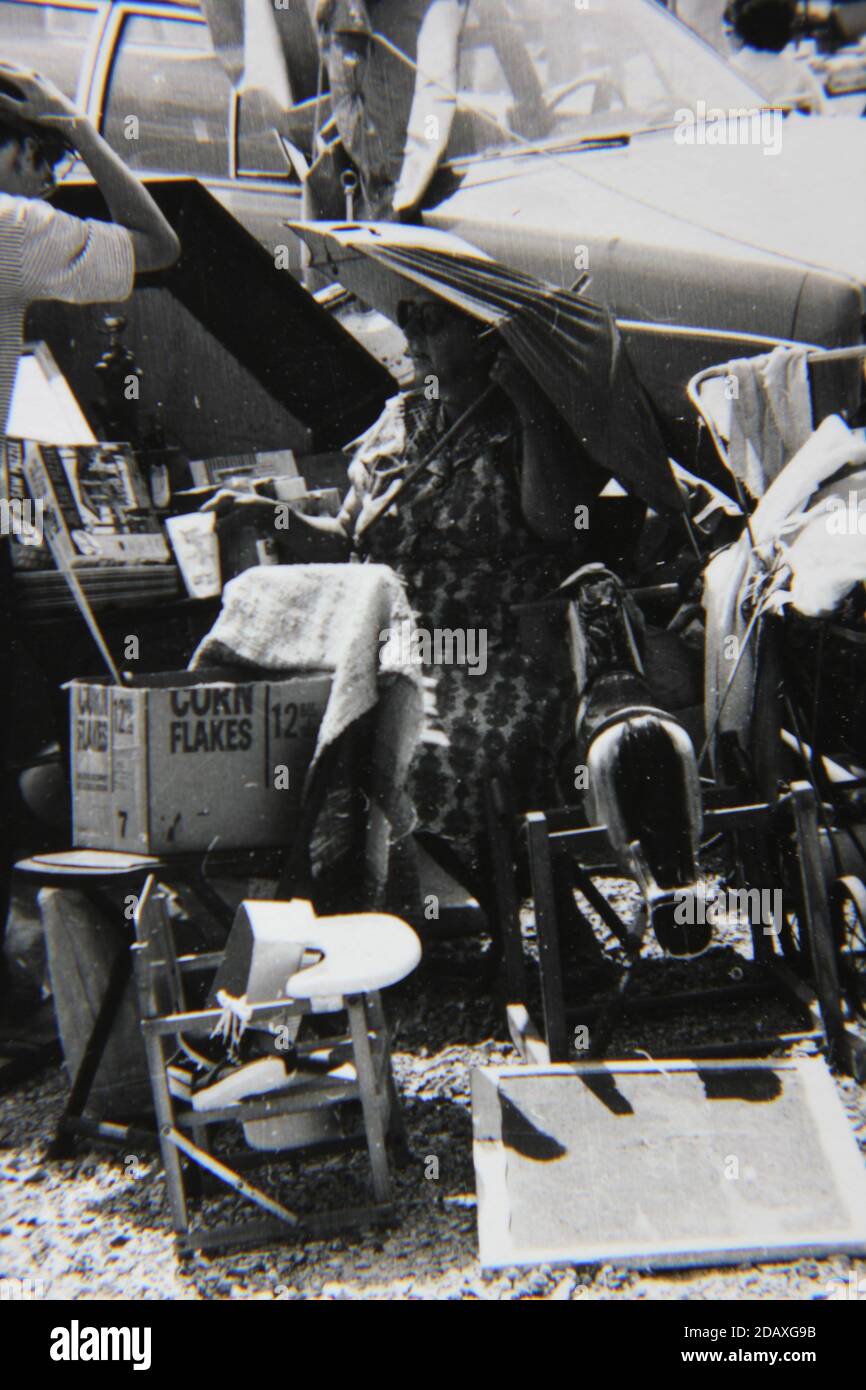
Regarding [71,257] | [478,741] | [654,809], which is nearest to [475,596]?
[478,741]

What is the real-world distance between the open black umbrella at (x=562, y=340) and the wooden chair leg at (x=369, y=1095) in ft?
5.72

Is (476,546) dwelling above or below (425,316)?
below

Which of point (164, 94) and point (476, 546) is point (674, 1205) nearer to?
point (476, 546)

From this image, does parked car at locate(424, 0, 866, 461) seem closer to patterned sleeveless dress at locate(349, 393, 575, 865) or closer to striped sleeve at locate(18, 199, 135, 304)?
patterned sleeveless dress at locate(349, 393, 575, 865)

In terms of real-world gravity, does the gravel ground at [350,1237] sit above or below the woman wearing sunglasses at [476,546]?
below

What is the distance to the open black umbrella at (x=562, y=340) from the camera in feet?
9.56

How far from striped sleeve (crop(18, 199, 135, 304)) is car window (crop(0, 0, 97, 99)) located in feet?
7.91

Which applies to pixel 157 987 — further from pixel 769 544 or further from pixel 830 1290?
pixel 769 544

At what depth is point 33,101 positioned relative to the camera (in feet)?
8.76

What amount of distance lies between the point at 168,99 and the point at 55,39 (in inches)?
22.9

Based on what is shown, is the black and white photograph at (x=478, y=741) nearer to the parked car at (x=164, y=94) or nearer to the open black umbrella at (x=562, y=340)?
the open black umbrella at (x=562, y=340)

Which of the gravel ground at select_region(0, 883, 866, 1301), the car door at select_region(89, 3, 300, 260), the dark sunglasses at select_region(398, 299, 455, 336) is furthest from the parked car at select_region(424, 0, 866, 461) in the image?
the gravel ground at select_region(0, 883, 866, 1301)

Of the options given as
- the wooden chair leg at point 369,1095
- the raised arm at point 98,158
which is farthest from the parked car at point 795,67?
the wooden chair leg at point 369,1095
